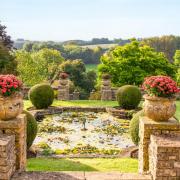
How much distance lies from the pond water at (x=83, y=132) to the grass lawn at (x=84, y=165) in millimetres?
2314

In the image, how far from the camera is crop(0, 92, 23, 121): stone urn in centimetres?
701

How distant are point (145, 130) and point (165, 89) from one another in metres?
1.00

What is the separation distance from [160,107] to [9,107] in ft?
10.7

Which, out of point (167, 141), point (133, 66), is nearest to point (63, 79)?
point (133, 66)

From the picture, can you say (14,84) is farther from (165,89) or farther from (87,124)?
(87,124)

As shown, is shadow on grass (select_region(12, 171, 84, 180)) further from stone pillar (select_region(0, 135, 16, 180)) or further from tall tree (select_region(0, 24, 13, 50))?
tall tree (select_region(0, 24, 13, 50))

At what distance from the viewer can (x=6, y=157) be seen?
6.25m

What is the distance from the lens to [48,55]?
5072cm

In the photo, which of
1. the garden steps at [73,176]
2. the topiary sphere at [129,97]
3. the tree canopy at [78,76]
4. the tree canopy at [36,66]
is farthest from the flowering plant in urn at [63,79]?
the tree canopy at [78,76]

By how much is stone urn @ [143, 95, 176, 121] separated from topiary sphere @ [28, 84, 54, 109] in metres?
11.9

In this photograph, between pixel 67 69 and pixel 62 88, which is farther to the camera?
pixel 67 69

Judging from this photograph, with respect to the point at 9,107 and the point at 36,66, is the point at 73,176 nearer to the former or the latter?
the point at 9,107

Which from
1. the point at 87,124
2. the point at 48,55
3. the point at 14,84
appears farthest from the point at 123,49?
the point at 14,84

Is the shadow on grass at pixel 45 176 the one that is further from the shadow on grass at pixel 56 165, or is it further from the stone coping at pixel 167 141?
the stone coping at pixel 167 141
